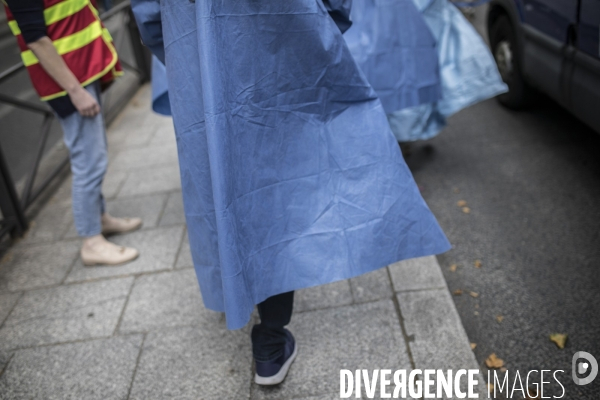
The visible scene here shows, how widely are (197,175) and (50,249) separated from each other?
225cm

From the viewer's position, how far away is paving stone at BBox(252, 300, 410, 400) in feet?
7.54

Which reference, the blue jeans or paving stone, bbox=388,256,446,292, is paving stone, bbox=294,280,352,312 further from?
the blue jeans

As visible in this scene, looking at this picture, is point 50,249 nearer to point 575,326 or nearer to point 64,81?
point 64,81

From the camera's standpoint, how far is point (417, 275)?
2900 millimetres

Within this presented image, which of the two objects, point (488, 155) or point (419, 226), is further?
point (488, 155)

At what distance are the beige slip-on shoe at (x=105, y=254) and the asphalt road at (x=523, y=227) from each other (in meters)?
1.86

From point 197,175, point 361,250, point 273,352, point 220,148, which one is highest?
point 220,148

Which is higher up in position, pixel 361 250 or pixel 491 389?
pixel 361 250

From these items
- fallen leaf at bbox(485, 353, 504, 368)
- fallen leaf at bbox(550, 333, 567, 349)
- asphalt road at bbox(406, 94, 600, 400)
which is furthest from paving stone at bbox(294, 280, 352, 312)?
fallen leaf at bbox(550, 333, 567, 349)

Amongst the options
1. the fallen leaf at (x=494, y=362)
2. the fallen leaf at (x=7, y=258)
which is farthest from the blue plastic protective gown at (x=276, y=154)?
the fallen leaf at (x=7, y=258)

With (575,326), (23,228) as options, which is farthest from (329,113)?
(23,228)

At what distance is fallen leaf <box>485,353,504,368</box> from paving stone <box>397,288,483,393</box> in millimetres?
104

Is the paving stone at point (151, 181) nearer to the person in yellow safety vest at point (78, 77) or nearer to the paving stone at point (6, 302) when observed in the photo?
the person in yellow safety vest at point (78, 77)

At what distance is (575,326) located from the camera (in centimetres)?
252
